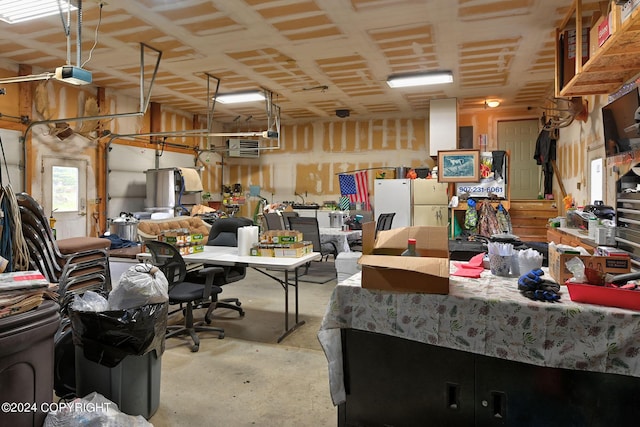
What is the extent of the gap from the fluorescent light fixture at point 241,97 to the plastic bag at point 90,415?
20.5ft

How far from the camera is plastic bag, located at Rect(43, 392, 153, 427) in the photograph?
1732 millimetres

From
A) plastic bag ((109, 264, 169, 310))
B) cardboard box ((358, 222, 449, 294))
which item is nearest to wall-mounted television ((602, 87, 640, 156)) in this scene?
cardboard box ((358, 222, 449, 294))

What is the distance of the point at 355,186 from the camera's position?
31.8 feet

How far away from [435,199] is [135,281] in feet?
22.8

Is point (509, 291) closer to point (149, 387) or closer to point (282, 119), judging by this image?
point (149, 387)

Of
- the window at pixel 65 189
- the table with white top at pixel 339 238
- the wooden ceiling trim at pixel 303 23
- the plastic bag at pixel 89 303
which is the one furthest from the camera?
the window at pixel 65 189

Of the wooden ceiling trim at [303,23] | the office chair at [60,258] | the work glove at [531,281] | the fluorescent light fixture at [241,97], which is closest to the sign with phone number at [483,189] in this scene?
the fluorescent light fixture at [241,97]

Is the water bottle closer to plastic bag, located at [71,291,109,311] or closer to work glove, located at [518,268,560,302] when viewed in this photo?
work glove, located at [518,268,560,302]

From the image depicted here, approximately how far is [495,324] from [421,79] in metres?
5.45

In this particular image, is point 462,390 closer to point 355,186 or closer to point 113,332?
point 113,332

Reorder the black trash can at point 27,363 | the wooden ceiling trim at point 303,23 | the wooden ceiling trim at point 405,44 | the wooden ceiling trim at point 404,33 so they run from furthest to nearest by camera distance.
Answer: the wooden ceiling trim at point 405,44 → the wooden ceiling trim at point 404,33 → the wooden ceiling trim at point 303,23 → the black trash can at point 27,363

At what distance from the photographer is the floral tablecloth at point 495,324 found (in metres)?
1.59

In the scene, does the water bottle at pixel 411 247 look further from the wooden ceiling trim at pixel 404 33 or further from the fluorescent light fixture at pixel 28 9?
the fluorescent light fixture at pixel 28 9

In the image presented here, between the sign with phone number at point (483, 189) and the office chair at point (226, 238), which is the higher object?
the sign with phone number at point (483, 189)
